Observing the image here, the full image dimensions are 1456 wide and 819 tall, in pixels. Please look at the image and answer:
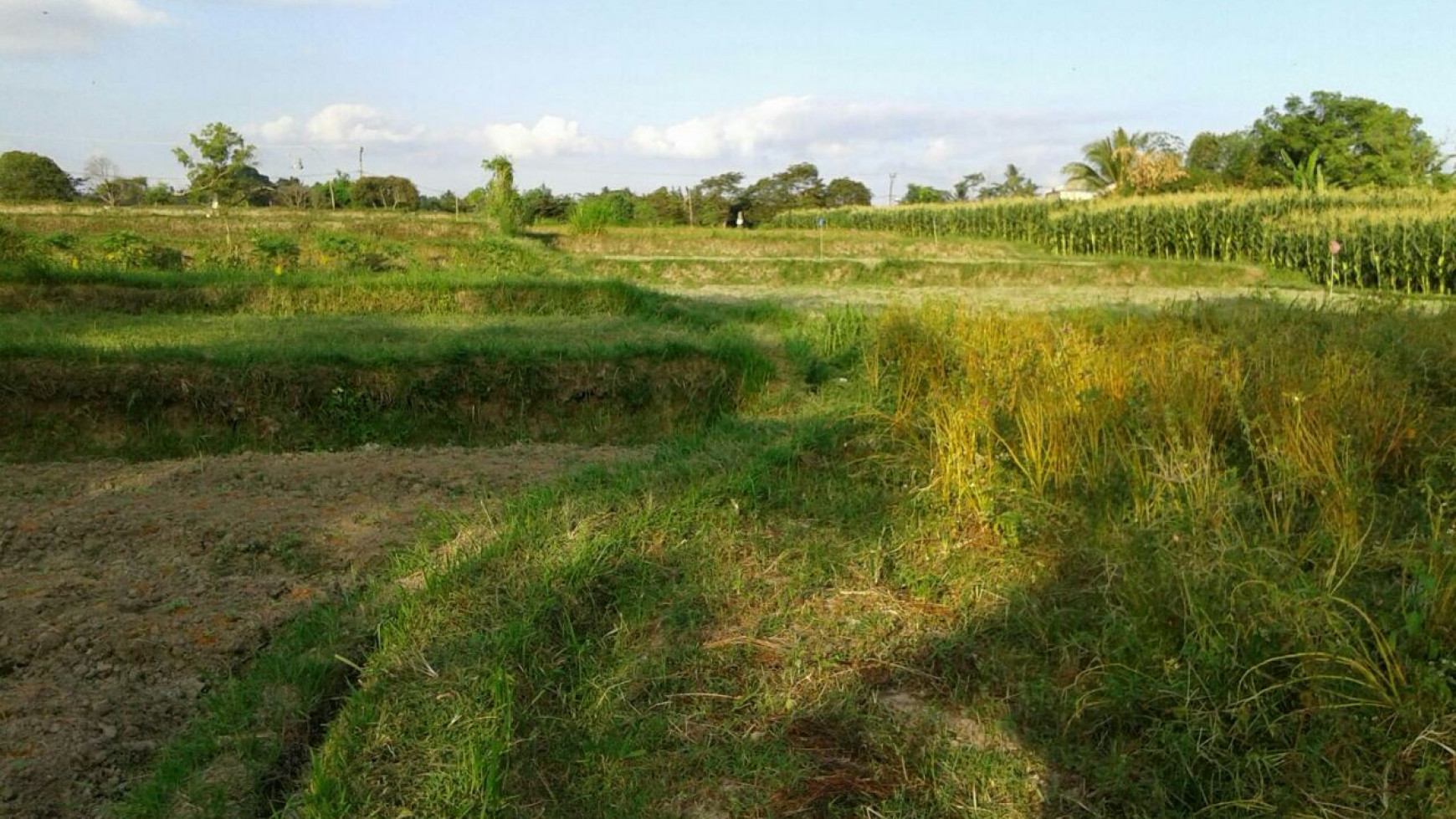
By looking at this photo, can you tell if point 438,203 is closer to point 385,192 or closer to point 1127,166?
point 385,192

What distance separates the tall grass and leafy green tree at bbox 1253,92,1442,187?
26924 millimetres

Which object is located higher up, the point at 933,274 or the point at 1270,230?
the point at 1270,230

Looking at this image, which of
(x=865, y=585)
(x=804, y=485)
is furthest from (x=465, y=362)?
(x=865, y=585)

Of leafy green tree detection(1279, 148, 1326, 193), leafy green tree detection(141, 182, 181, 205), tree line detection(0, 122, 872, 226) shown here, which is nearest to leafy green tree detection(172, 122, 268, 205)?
tree line detection(0, 122, 872, 226)

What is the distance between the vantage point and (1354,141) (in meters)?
29.0

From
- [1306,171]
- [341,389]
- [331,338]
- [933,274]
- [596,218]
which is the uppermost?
[1306,171]

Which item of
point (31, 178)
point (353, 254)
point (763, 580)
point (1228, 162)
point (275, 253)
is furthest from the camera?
point (1228, 162)

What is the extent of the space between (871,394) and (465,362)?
3066mm

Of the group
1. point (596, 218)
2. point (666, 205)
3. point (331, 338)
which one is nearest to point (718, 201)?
point (666, 205)

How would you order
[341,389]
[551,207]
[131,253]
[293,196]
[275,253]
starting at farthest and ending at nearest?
[551,207] → [293,196] → [275,253] → [131,253] → [341,389]

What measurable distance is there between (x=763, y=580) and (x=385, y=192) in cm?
3388

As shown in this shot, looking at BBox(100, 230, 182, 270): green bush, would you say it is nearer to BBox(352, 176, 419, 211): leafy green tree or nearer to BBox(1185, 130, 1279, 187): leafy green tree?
BBox(352, 176, 419, 211): leafy green tree

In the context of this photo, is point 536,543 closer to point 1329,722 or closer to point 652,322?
point 1329,722

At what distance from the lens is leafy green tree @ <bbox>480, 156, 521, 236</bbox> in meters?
18.6
